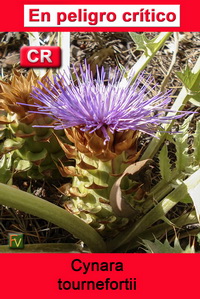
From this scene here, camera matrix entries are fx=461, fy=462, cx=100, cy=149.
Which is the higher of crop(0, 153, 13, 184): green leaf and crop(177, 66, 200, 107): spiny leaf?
crop(177, 66, 200, 107): spiny leaf

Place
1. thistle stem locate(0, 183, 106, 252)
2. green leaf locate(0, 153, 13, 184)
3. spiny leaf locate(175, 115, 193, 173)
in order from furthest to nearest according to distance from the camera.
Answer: green leaf locate(0, 153, 13, 184)
spiny leaf locate(175, 115, 193, 173)
thistle stem locate(0, 183, 106, 252)

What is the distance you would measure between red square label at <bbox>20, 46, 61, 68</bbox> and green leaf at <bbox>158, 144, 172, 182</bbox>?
396 millimetres

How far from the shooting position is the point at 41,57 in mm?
1229

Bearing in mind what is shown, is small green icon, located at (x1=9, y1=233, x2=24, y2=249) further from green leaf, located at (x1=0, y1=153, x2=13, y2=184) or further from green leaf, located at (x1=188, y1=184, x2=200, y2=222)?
green leaf, located at (x1=188, y1=184, x2=200, y2=222)

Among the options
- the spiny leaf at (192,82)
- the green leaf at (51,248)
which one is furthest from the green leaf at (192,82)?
the green leaf at (51,248)

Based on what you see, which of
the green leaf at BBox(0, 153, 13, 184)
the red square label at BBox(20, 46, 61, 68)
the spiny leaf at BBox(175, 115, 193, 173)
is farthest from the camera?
the red square label at BBox(20, 46, 61, 68)

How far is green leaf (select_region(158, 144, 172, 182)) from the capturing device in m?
1.02

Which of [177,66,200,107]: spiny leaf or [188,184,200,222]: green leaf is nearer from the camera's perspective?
[188,184,200,222]: green leaf

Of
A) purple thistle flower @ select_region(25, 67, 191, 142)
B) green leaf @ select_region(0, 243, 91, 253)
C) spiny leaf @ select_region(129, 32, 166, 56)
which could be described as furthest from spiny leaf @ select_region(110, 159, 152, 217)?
spiny leaf @ select_region(129, 32, 166, 56)

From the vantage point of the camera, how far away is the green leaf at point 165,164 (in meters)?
1.02

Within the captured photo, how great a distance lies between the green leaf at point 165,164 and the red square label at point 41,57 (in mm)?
396

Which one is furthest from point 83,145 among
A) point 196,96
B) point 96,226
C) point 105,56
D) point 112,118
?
point 105,56

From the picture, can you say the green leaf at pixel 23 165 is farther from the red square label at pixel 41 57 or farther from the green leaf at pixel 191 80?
the green leaf at pixel 191 80

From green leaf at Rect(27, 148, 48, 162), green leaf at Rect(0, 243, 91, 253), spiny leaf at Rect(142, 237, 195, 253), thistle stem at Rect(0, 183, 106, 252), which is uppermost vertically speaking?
green leaf at Rect(27, 148, 48, 162)
